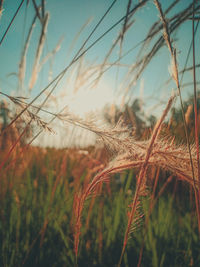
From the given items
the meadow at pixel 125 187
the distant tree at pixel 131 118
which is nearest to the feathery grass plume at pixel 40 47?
the meadow at pixel 125 187

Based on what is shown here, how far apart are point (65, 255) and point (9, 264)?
274mm

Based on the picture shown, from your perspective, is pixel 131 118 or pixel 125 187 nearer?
pixel 125 187

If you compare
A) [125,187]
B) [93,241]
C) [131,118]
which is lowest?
[93,241]

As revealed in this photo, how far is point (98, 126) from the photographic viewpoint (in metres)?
0.50

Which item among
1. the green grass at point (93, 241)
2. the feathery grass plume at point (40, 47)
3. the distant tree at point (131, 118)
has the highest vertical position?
the feathery grass plume at point (40, 47)

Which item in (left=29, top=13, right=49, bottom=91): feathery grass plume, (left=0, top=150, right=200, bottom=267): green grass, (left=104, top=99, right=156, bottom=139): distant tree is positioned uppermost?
(left=29, top=13, right=49, bottom=91): feathery grass plume

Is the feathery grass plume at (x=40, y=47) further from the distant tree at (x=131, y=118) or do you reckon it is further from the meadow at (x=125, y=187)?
Result: the distant tree at (x=131, y=118)

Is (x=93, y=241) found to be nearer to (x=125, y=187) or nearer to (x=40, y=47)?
(x=125, y=187)

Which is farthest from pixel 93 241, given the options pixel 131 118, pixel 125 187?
pixel 131 118

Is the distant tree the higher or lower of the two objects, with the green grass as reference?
higher

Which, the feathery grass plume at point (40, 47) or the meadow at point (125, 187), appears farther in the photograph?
the feathery grass plume at point (40, 47)

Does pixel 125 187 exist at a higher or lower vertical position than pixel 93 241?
higher

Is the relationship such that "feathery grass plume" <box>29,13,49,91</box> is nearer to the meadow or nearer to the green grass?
the meadow

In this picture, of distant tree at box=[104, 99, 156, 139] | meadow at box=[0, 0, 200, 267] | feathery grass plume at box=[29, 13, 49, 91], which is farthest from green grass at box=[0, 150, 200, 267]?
feathery grass plume at box=[29, 13, 49, 91]
